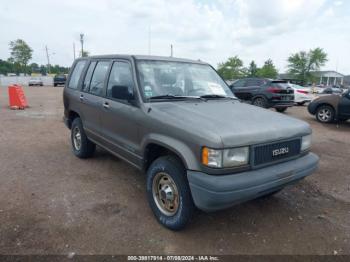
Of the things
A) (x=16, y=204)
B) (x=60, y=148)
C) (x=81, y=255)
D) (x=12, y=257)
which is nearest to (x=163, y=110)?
(x=81, y=255)

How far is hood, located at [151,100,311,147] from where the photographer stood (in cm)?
261

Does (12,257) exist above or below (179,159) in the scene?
below

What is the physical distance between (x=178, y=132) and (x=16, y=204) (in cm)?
244

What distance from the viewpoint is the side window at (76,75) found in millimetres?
5184

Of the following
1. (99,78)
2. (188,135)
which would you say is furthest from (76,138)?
(188,135)

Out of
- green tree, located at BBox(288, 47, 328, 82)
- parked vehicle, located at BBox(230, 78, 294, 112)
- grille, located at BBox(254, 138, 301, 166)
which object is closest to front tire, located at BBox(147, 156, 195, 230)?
grille, located at BBox(254, 138, 301, 166)

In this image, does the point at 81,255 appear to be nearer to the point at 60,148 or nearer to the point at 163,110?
the point at 163,110

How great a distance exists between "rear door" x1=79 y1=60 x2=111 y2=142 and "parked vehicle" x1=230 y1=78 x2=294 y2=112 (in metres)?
8.50

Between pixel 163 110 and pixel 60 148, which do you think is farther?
pixel 60 148

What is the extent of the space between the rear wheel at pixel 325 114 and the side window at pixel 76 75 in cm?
912

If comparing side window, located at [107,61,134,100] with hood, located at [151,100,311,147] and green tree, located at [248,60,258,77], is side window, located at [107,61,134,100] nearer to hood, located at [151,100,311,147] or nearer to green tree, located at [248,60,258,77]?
hood, located at [151,100,311,147]

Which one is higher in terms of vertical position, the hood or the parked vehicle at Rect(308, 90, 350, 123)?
the hood

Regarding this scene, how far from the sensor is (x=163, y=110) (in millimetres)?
3146

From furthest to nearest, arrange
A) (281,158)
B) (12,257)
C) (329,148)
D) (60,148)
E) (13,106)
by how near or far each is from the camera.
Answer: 1. (13,106)
2. (329,148)
3. (60,148)
4. (281,158)
5. (12,257)
